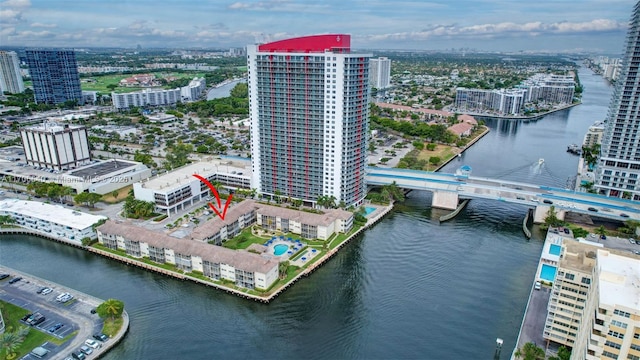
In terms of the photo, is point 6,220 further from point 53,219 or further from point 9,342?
point 9,342

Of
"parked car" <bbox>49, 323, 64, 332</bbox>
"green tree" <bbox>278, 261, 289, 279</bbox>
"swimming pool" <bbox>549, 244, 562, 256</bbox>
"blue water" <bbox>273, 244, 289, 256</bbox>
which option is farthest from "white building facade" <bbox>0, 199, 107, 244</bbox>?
"swimming pool" <bbox>549, 244, 562, 256</bbox>

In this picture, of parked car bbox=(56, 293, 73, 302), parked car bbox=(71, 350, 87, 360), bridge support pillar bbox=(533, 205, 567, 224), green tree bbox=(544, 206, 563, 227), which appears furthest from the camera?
bridge support pillar bbox=(533, 205, 567, 224)

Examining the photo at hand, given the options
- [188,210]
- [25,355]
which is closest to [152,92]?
[188,210]

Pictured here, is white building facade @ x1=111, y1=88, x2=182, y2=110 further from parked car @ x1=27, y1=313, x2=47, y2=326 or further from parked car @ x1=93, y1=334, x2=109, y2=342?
parked car @ x1=93, y1=334, x2=109, y2=342

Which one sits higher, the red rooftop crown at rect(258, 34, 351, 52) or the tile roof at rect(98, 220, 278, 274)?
the red rooftop crown at rect(258, 34, 351, 52)

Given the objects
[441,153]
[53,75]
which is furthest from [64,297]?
[53,75]

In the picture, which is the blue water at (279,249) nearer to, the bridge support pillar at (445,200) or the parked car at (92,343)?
the parked car at (92,343)

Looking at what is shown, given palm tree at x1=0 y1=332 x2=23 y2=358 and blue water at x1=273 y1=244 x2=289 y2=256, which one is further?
blue water at x1=273 y1=244 x2=289 y2=256

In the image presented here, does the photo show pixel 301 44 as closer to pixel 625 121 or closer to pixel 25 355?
pixel 25 355
